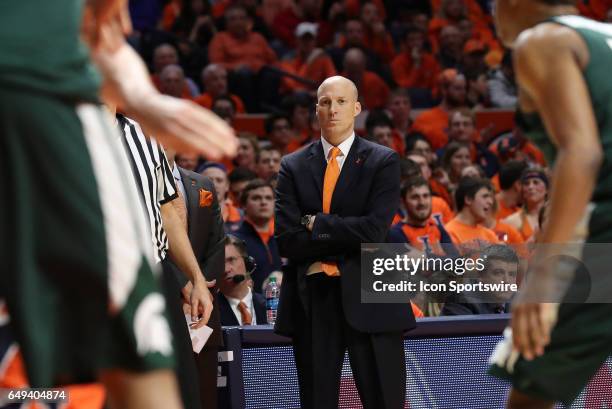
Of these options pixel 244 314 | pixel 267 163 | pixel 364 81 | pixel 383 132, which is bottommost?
pixel 244 314

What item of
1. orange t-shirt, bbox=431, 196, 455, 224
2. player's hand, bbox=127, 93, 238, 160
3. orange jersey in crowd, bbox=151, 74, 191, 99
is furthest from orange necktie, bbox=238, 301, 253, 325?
orange jersey in crowd, bbox=151, 74, 191, 99

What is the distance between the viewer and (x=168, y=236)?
17.2ft

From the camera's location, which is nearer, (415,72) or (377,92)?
(377,92)

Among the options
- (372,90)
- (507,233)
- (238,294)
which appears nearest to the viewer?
(238,294)

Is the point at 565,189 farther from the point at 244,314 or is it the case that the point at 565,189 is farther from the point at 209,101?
the point at 209,101

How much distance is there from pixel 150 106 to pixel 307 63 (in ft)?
37.3

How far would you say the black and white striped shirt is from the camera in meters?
5.09

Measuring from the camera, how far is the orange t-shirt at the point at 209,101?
1241 cm

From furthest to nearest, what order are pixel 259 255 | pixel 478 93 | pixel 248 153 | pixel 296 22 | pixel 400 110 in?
pixel 296 22 < pixel 478 93 < pixel 400 110 < pixel 248 153 < pixel 259 255

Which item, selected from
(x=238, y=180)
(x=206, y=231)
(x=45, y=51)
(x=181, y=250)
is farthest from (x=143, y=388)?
(x=238, y=180)

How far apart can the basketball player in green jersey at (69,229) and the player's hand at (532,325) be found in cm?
100

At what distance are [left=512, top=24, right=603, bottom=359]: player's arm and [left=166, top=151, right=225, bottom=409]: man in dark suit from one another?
3439mm

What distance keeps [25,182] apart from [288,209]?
14.3ft

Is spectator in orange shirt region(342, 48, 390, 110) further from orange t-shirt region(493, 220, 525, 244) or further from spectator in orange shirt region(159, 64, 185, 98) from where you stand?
orange t-shirt region(493, 220, 525, 244)
